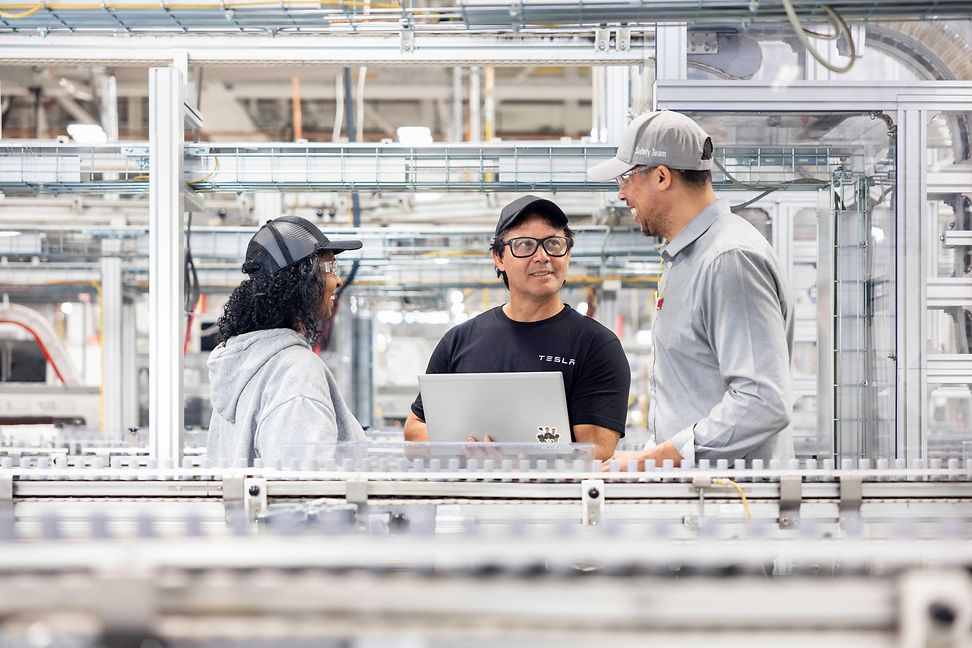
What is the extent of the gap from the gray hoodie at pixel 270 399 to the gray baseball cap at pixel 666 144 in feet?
2.39

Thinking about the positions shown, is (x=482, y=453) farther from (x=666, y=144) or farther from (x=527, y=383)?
(x=666, y=144)

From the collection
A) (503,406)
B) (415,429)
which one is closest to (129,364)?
(415,429)

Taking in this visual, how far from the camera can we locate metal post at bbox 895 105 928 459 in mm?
1965

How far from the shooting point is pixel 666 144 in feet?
5.49

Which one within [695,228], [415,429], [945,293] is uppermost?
[695,228]

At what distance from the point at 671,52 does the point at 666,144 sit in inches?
17.7

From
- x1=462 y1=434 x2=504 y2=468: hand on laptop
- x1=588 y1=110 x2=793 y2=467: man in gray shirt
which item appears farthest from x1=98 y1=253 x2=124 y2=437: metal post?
x1=462 y1=434 x2=504 y2=468: hand on laptop

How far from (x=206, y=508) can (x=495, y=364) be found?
101 cm

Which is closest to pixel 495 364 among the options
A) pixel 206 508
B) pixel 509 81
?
pixel 206 508

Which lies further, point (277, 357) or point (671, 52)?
point (671, 52)

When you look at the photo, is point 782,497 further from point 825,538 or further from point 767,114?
point 767,114

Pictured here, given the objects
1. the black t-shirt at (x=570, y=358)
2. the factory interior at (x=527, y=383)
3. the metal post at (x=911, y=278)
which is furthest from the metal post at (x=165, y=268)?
the metal post at (x=911, y=278)

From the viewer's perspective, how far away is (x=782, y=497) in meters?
1.10

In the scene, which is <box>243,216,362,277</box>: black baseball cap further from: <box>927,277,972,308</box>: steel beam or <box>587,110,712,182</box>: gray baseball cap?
<box>927,277,972,308</box>: steel beam
